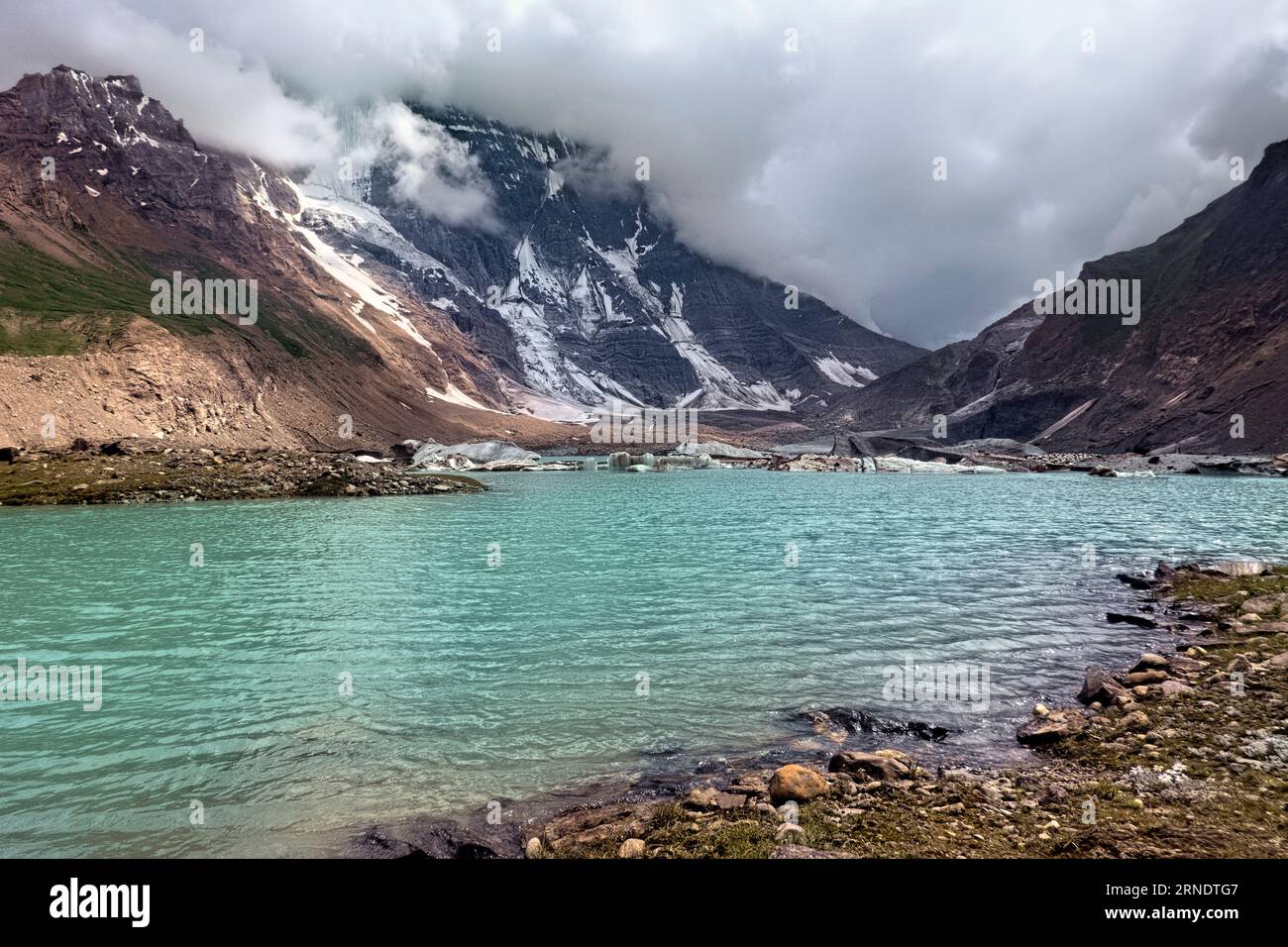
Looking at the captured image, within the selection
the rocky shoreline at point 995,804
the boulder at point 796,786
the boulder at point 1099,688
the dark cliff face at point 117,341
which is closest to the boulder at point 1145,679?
the boulder at point 1099,688

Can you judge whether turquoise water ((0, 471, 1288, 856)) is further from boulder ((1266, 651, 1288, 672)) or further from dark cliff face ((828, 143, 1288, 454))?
dark cliff face ((828, 143, 1288, 454))

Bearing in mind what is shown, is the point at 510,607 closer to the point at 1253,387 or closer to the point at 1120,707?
the point at 1120,707

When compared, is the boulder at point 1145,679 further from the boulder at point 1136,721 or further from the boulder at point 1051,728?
the boulder at point 1051,728

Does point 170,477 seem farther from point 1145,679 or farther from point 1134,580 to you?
point 1134,580
